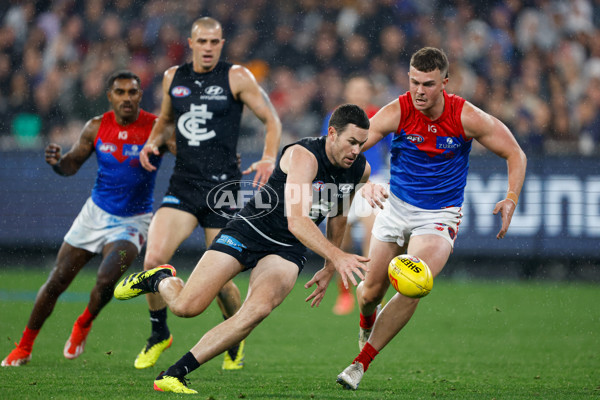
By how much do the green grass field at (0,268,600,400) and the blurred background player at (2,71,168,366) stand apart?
56cm

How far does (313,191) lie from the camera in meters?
6.46

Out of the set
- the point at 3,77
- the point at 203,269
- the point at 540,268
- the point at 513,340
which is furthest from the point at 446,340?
the point at 3,77

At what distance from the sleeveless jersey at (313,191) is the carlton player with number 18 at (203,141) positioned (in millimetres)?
1085

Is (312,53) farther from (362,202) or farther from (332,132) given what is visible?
(332,132)

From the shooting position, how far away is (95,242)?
805 cm

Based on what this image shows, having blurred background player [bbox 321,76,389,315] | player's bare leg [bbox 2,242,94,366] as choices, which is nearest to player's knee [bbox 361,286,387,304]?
player's bare leg [bbox 2,242,94,366]

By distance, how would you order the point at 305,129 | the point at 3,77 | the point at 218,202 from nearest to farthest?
the point at 218,202 → the point at 305,129 → the point at 3,77

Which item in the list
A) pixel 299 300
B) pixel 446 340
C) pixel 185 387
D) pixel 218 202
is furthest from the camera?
pixel 299 300

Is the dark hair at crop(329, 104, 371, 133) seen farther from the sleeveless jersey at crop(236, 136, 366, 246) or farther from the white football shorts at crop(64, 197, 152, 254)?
the white football shorts at crop(64, 197, 152, 254)

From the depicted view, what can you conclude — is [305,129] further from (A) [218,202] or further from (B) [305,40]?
(A) [218,202]

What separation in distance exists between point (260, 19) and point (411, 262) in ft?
37.7

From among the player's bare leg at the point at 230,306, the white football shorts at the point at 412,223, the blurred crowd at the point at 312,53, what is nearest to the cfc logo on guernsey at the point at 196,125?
the player's bare leg at the point at 230,306

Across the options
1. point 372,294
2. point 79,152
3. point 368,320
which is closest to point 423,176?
point 372,294

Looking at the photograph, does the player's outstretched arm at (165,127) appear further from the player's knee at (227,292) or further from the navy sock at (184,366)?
the navy sock at (184,366)
